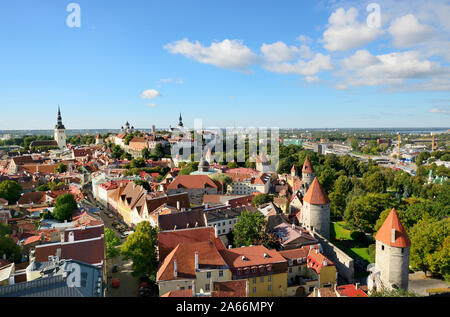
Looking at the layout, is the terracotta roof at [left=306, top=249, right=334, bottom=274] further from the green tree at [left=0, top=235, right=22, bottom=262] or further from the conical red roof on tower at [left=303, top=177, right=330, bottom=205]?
the green tree at [left=0, top=235, right=22, bottom=262]

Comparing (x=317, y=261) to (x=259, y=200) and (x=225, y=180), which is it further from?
(x=225, y=180)

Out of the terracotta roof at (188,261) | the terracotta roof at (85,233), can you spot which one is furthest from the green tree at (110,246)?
the terracotta roof at (188,261)

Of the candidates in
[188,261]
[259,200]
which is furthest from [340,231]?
[188,261]

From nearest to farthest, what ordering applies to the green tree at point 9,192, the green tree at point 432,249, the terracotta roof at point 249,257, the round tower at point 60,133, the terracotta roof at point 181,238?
the terracotta roof at point 249,257, the terracotta roof at point 181,238, the green tree at point 432,249, the green tree at point 9,192, the round tower at point 60,133

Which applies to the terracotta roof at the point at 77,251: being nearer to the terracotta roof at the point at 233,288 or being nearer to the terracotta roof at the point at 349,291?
the terracotta roof at the point at 233,288

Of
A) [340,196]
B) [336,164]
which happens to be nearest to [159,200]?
[340,196]
